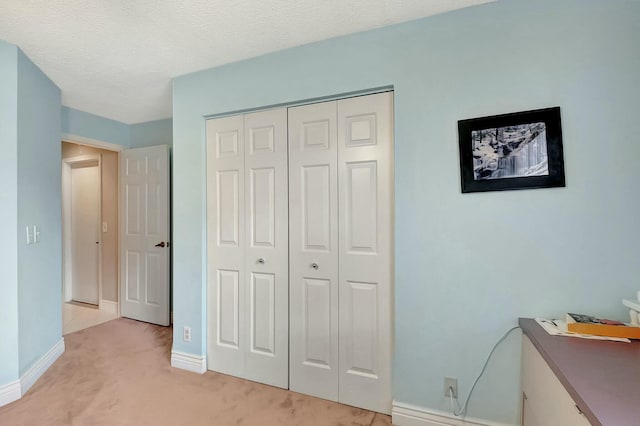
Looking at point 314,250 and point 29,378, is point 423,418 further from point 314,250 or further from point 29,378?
point 29,378

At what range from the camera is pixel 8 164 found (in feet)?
6.18

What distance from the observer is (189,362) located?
2291mm

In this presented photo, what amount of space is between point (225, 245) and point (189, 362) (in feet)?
3.27

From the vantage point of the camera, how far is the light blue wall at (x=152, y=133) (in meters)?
3.34

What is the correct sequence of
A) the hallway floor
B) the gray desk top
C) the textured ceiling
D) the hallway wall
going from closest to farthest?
the gray desk top, the textured ceiling, the hallway floor, the hallway wall

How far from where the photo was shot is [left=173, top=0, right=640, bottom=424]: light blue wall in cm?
135

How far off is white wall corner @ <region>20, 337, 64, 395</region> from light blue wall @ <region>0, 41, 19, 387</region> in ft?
0.40

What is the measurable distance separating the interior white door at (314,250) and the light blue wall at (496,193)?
0.96 ft

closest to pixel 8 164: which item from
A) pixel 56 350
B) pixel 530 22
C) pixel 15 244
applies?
pixel 15 244

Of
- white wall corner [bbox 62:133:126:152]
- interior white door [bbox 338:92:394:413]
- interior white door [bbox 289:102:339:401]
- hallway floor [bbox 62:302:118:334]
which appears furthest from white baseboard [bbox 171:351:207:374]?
white wall corner [bbox 62:133:126:152]

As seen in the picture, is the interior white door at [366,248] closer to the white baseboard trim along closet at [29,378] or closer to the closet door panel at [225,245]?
the closet door panel at [225,245]

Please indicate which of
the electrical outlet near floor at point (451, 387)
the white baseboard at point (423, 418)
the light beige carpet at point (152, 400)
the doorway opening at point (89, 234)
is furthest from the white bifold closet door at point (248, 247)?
the doorway opening at point (89, 234)

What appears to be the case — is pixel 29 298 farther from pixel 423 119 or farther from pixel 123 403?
pixel 423 119

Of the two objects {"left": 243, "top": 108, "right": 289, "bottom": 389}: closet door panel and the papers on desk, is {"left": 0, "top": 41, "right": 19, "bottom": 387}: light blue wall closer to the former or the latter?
{"left": 243, "top": 108, "right": 289, "bottom": 389}: closet door panel
